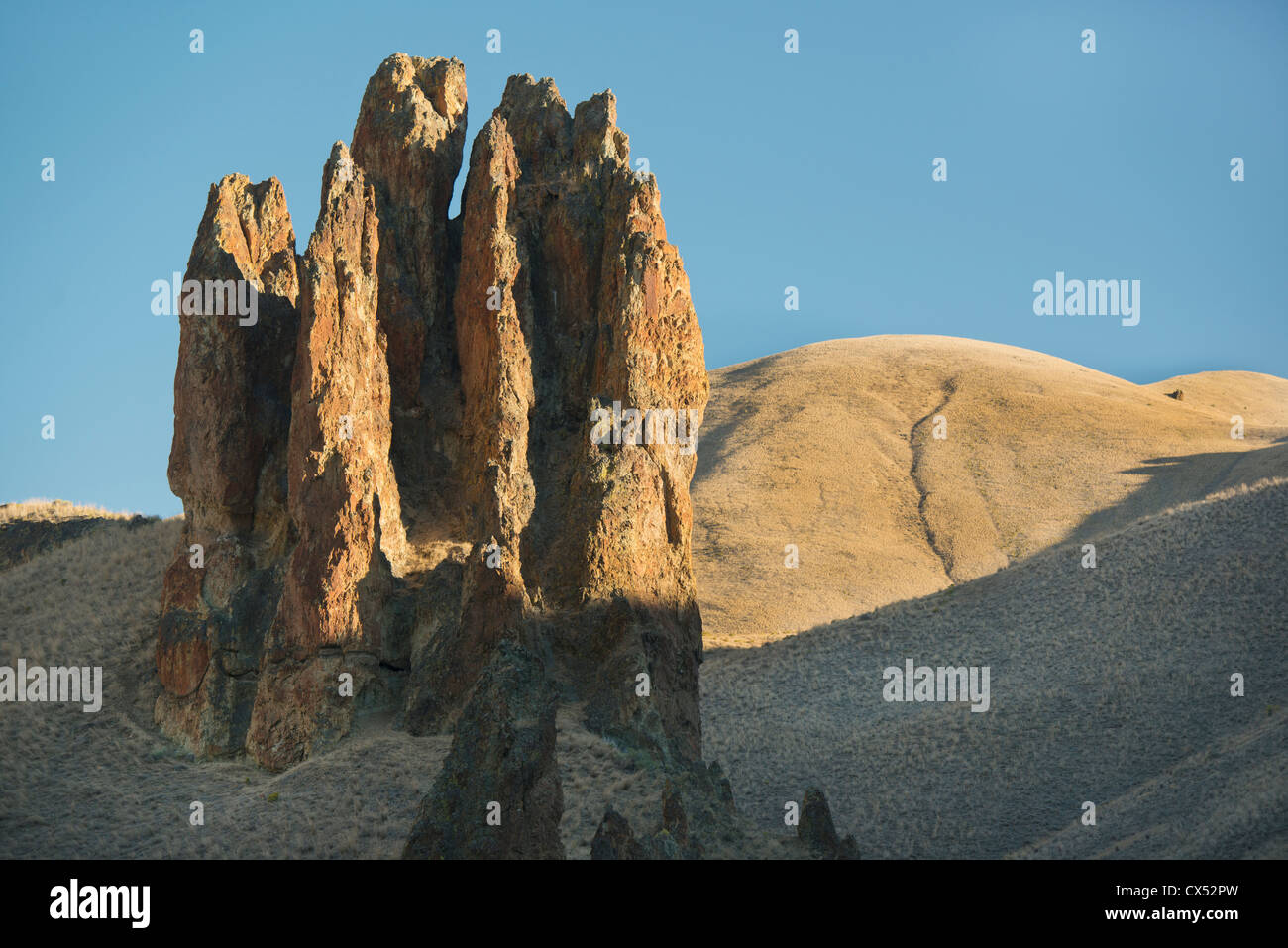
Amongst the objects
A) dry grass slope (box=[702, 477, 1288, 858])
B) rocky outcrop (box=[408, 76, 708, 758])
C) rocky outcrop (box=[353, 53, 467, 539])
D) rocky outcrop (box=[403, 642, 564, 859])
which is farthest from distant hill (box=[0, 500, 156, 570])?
rocky outcrop (box=[403, 642, 564, 859])

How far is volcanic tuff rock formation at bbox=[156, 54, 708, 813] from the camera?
23891mm

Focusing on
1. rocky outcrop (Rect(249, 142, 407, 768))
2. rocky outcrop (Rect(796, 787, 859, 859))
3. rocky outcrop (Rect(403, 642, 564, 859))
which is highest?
rocky outcrop (Rect(249, 142, 407, 768))

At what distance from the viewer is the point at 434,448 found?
27.3 metres

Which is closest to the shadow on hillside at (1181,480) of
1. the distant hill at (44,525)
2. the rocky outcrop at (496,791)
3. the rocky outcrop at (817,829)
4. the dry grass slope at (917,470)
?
the dry grass slope at (917,470)

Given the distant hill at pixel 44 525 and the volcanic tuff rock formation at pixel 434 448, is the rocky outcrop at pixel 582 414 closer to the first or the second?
the volcanic tuff rock formation at pixel 434 448

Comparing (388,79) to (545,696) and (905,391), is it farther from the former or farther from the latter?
(905,391)

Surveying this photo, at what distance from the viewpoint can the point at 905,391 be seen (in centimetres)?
10894

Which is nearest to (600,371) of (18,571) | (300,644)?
(300,644)

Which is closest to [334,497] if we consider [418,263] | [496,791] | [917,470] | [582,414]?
[582,414]

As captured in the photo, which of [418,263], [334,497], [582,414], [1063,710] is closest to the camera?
[334,497]

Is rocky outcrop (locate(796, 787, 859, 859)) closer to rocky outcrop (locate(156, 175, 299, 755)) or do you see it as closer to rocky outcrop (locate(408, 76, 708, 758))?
rocky outcrop (locate(408, 76, 708, 758))

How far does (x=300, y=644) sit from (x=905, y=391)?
90.5m

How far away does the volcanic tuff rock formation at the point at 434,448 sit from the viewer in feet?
78.4

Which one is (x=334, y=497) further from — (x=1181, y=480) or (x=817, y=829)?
(x=1181, y=480)
